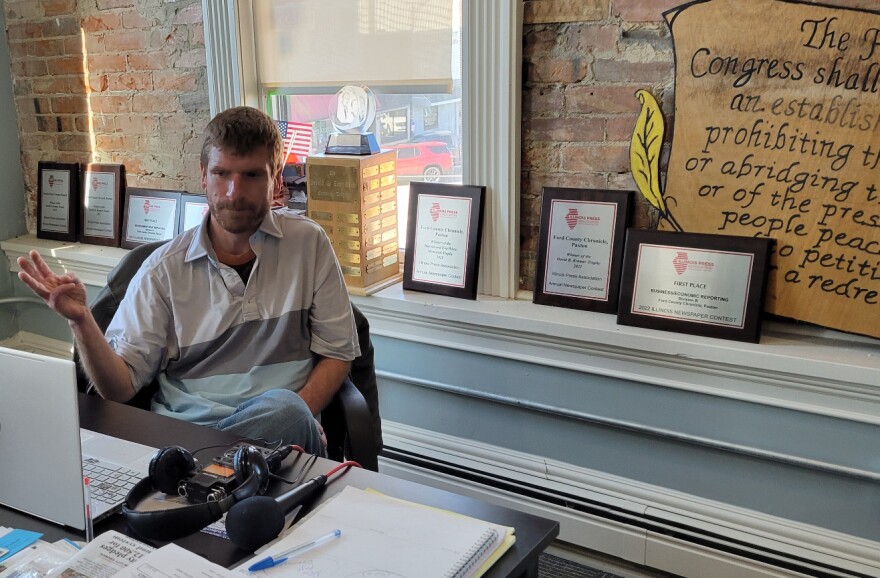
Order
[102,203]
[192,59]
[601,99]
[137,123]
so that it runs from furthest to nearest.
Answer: [102,203], [137,123], [192,59], [601,99]

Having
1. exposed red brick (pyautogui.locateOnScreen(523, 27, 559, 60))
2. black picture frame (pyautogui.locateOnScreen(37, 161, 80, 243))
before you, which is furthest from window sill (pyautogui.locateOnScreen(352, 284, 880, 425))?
black picture frame (pyautogui.locateOnScreen(37, 161, 80, 243))

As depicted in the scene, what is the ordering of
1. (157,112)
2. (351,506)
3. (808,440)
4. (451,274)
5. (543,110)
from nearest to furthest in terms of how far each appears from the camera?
(351,506)
(808,440)
(543,110)
(451,274)
(157,112)

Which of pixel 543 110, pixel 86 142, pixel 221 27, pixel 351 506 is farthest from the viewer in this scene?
pixel 86 142

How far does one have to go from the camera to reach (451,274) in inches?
94.8

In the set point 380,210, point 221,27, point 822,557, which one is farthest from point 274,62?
point 822,557

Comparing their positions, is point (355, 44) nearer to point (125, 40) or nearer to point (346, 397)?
point (125, 40)

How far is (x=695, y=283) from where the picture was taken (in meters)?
2.01

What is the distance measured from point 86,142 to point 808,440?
9.37 feet

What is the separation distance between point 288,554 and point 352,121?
1795 millimetres

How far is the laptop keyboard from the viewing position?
131 centimetres

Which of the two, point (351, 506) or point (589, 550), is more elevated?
point (351, 506)

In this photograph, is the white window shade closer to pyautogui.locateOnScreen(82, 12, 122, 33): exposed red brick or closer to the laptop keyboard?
pyautogui.locateOnScreen(82, 12, 122, 33): exposed red brick

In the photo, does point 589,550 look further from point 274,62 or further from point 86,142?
point 86,142

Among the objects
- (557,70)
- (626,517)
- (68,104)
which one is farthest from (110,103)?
(626,517)
